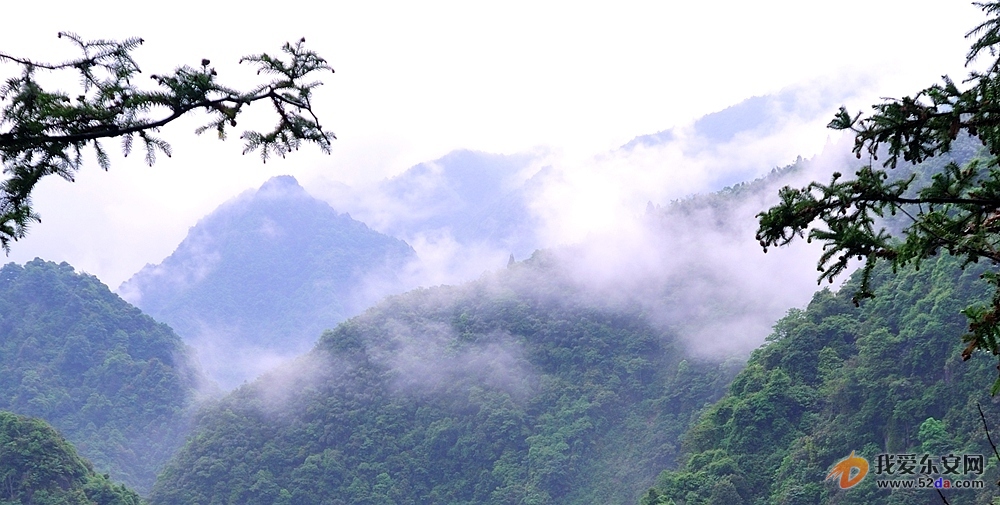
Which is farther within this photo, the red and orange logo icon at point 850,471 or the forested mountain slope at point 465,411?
the forested mountain slope at point 465,411

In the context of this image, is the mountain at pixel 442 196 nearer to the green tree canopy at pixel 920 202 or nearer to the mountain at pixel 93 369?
the mountain at pixel 93 369

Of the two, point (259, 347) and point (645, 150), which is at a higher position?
point (645, 150)

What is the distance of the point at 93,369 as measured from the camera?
185 feet

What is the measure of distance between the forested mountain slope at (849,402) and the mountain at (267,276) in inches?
3160

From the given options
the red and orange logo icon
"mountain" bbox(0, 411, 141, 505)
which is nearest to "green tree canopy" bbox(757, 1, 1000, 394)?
the red and orange logo icon

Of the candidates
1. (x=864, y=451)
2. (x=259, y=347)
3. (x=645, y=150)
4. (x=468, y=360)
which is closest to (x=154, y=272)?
(x=259, y=347)

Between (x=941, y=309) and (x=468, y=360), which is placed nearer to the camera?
(x=941, y=309)

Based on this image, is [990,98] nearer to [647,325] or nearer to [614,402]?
[614,402]

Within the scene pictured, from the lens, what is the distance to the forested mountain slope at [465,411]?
136 feet

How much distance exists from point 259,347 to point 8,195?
10774 cm

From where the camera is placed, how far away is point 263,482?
41.5 meters

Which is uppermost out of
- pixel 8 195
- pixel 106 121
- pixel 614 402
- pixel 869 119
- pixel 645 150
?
pixel 645 150

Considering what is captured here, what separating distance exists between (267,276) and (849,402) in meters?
98.9

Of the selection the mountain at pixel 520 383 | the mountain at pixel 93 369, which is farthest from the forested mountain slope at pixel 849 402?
the mountain at pixel 93 369
